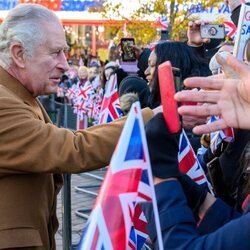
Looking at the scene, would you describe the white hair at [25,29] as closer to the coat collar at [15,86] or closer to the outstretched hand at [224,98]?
the coat collar at [15,86]

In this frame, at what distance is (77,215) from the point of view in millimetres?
6469

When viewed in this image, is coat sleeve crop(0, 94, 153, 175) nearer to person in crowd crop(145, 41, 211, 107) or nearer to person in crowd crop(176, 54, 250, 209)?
person in crowd crop(176, 54, 250, 209)

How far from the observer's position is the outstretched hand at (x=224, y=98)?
153 cm

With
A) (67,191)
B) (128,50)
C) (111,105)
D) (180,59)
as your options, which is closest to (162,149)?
(180,59)

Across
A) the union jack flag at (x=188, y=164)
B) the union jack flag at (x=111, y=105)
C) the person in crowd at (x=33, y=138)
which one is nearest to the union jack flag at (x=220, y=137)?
the union jack flag at (x=188, y=164)

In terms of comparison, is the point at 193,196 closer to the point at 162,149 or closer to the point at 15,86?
the point at 162,149

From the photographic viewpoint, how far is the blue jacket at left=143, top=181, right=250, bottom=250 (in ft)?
4.81

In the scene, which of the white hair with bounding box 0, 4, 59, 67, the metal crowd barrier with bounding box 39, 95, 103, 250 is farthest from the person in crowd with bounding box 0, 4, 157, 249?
the metal crowd barrier with bounding box 39, 95, 103, 250

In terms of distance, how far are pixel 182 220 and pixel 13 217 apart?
0.87 metres

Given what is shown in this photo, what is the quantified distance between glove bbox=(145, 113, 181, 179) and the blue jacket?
0.04 m

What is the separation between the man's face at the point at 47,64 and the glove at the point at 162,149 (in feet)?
2.64

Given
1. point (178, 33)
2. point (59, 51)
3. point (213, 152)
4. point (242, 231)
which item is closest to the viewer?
point (242, 231)

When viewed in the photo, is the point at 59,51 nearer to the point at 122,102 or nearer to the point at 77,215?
the point at 122,102

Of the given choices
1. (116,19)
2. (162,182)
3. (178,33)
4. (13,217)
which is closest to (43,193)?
(13,217)
